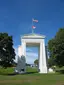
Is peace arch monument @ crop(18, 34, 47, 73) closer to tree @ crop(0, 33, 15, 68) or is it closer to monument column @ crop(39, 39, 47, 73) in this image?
monument column @ crop(39, 39, 47, 73)

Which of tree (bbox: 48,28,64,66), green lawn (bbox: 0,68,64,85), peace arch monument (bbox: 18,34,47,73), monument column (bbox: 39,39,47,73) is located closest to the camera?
green lawn (bbox: 0,68,64,85)

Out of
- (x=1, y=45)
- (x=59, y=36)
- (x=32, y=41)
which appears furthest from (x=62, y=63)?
(x=1, y=45)

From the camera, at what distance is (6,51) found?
46.7 metres

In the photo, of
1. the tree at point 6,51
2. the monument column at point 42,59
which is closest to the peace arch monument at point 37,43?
the monument column at point 42,59

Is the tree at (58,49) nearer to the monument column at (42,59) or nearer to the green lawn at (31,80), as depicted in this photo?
the monument column at (42,59)

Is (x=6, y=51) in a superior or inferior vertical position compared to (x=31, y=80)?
superior

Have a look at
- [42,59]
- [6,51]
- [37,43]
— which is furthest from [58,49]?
[6,51]

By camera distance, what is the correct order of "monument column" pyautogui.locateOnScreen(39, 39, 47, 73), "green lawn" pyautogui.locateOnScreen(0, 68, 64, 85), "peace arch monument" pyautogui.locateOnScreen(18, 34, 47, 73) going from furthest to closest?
"monument column" pyautogui.locateOnScreen(39, 39, 47, 73), "peace arch monument" pyautogui.locateOnScreen(18, 34, 47, 73), "green lawn" pyautogui.locateOnScreen(0, 68, 64, 85)

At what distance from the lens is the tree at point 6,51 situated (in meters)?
46.0

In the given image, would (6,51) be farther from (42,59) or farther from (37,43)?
(42,59)

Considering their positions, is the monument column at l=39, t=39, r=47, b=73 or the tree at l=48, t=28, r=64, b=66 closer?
the tree at l=48, t=28, r=64, b=66

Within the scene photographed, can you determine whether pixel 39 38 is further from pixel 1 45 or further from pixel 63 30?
pixel 1 45

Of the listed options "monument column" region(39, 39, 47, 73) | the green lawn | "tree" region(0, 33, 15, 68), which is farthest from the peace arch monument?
the green lawn

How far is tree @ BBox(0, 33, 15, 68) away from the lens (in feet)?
151
